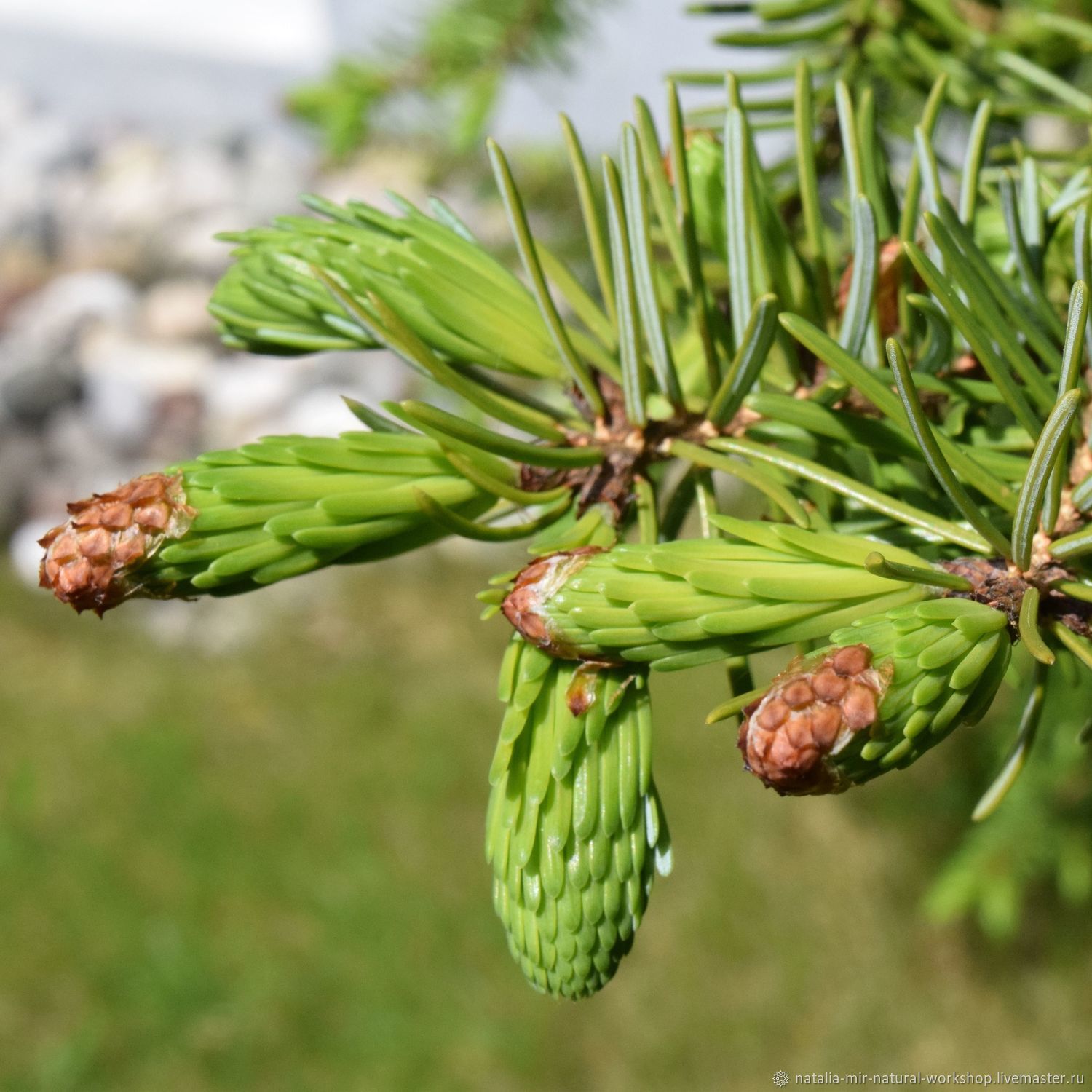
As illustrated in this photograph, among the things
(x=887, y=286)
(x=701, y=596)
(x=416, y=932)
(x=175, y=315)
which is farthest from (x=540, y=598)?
(x=175, y=315)

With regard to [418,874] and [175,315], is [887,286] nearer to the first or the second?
[418,874]

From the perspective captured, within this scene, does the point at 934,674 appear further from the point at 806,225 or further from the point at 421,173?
the point at 421,173

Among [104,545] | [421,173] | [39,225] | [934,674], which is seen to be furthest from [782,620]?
[39,225]

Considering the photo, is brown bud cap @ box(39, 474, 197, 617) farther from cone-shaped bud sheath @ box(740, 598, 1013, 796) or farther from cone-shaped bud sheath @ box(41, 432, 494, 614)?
cone-shaped bud sheath @ box(740, 598, 1013, 796)

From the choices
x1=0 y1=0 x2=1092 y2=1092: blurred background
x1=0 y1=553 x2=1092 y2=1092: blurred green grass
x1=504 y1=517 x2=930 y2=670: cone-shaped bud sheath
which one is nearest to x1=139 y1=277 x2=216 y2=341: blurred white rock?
x1=0 y1=0 x2=1092 y2=1092: blurred background

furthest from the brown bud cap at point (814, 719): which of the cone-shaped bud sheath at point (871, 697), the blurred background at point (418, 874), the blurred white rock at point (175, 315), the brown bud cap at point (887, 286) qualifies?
the blurred white rock at point (175, 315)

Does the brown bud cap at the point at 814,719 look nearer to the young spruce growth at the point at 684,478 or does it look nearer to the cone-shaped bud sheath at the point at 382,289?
the young spruce growth at the point at 684,478
